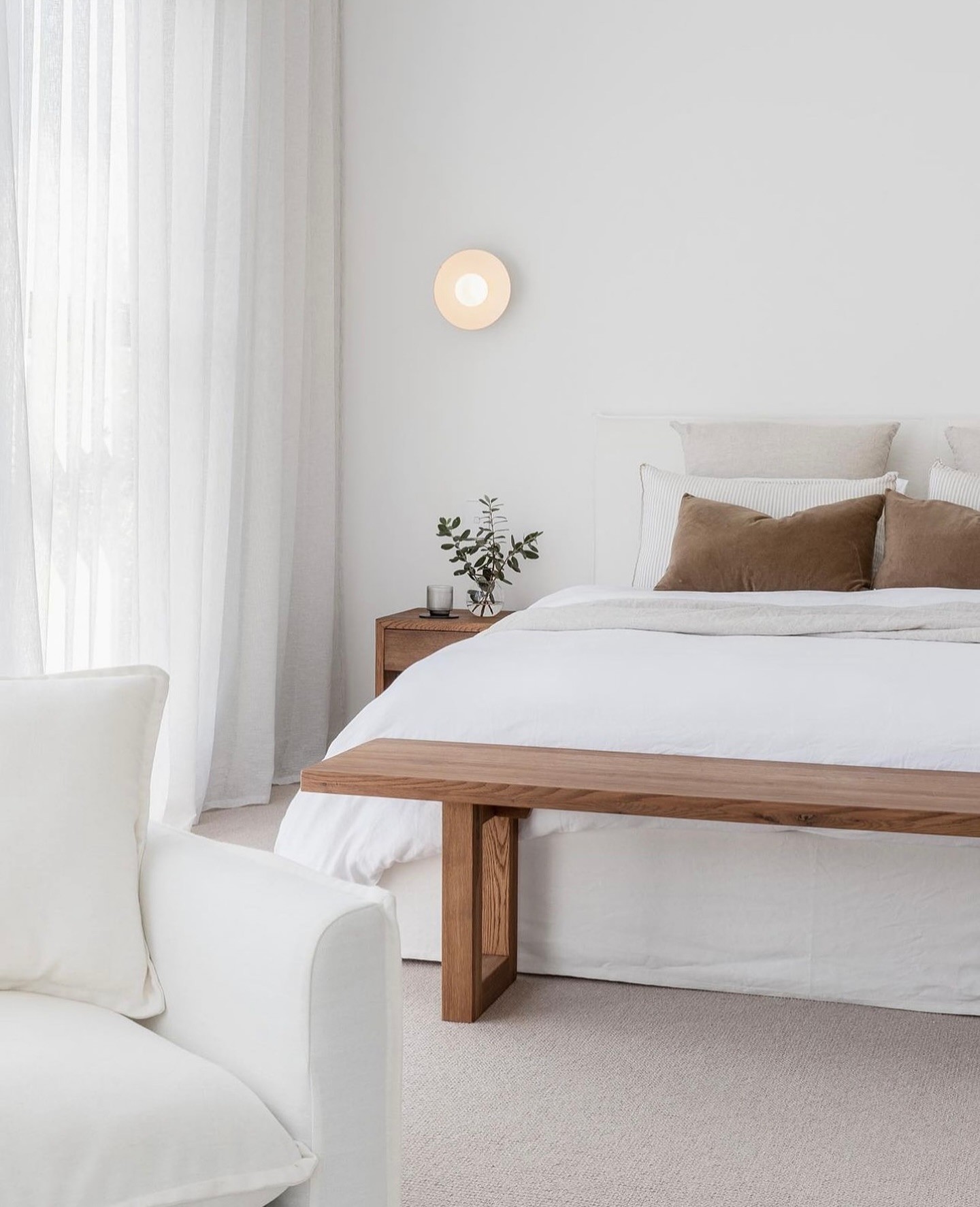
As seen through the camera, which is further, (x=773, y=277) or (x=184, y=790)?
(x=773, y=277)

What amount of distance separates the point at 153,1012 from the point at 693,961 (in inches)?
50.4

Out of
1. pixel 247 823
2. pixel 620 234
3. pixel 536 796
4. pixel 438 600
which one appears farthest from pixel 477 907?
pixel 620 234

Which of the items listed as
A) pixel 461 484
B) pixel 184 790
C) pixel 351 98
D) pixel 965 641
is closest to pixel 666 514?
pixel 461 484

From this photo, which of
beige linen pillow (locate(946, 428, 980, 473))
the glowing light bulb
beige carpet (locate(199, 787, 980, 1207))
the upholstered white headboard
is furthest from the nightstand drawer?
beige carpet (locate(199, 787, 980, 1207))

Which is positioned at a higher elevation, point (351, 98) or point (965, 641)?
point (351, 98)

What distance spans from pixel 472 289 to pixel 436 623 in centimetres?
120

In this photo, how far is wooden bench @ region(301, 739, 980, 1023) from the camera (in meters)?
1.96

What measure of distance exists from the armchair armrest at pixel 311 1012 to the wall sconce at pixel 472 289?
3.32m

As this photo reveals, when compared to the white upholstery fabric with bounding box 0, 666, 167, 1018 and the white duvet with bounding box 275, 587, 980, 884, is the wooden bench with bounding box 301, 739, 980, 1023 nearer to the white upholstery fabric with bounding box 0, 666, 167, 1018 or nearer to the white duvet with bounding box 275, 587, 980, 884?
the white duvet with bounding box 275, 587, 980, 884

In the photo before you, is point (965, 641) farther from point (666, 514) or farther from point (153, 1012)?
point (153, 1012)

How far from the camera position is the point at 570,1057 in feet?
7.09

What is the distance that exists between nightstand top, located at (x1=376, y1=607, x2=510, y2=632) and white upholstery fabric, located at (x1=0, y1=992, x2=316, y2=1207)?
2833 millimetres

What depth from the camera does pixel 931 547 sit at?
340 centimetres

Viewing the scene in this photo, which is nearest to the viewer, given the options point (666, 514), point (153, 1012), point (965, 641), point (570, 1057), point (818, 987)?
point (153, 1012)
